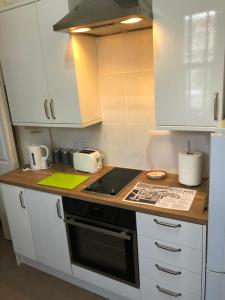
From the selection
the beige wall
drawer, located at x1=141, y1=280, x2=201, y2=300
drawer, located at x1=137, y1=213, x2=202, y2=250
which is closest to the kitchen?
the beige wall

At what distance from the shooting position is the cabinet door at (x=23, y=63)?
184 centimetres

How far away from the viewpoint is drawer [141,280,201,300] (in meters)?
1.53

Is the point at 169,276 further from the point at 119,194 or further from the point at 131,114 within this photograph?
the point at 131,114

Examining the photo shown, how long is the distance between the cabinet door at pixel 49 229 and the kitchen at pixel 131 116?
0.60 metres

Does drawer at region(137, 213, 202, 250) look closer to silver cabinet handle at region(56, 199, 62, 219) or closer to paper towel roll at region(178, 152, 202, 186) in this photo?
paper towel roll at region(178, 152, 202, 186)

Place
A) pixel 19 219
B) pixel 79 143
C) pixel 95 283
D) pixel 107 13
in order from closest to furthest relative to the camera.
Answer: pixel 107 13, pixel 95 283, pixel 19 219, pixel 79 143

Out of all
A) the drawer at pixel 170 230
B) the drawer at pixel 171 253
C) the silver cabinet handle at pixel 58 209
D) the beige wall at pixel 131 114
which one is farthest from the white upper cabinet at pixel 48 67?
the drawer at pixel 171 253

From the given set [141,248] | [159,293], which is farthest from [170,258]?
[159,293]

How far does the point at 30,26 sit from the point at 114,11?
31.7 inches

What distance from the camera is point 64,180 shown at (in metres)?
2.00

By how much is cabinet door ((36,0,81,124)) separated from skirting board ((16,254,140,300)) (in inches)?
45.3

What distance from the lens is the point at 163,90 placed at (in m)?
1.51

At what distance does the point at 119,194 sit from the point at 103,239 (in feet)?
1.20

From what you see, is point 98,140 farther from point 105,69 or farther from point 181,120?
point 181,120
